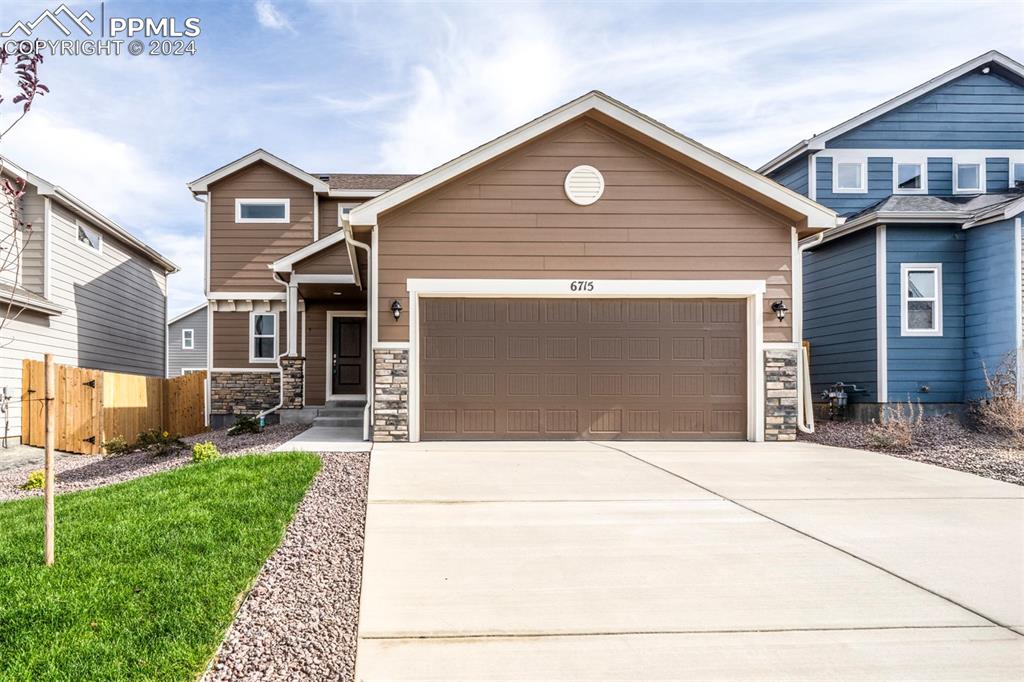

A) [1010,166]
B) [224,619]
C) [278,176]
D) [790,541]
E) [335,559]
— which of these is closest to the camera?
[224,619]

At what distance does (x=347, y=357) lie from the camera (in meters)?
15.5

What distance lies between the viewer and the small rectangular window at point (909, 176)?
1516cm

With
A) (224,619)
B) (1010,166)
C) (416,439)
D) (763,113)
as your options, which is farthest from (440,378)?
(1010,166)

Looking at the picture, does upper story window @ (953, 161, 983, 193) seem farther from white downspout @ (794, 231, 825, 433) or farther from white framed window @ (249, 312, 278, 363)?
white framed window @ (249, 312, 278, 363)

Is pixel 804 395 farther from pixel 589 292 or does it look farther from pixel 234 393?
pixel 234 393

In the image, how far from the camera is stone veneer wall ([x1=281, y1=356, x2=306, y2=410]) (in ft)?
45.5

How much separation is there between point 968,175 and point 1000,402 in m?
7.04

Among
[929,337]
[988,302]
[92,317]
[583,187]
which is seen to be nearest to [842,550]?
[583,187]

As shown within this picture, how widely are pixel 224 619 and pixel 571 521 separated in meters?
2.79

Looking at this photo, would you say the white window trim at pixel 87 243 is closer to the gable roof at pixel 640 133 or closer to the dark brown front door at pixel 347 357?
the dark brown front door at pixel 347 357

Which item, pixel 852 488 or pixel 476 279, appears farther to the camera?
pixel 476 279

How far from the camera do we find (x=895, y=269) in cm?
1265

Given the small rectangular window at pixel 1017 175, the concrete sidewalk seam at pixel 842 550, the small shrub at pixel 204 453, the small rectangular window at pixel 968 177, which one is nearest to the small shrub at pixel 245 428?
the small shrub at pixel 204 453

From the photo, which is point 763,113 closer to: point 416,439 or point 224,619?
point 416,439
